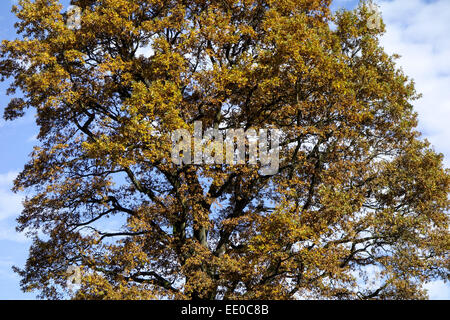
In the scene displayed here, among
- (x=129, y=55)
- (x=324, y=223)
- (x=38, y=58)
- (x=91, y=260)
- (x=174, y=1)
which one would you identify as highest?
(x=174, y=1)

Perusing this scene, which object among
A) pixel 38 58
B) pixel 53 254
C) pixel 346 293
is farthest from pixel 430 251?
pixel 38 58

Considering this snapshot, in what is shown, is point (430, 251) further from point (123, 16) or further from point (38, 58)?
point (38, 58)

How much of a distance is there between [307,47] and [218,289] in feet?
31.7

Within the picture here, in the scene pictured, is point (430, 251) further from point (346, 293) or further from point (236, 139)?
point (236, 139)

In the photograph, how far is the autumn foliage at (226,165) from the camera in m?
16.3

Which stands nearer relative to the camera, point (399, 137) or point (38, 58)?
point (38, 58)

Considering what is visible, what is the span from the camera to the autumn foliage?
53.6 ft

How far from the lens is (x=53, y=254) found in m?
18.2

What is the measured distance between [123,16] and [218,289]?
11414 mm

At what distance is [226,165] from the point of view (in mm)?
18141
